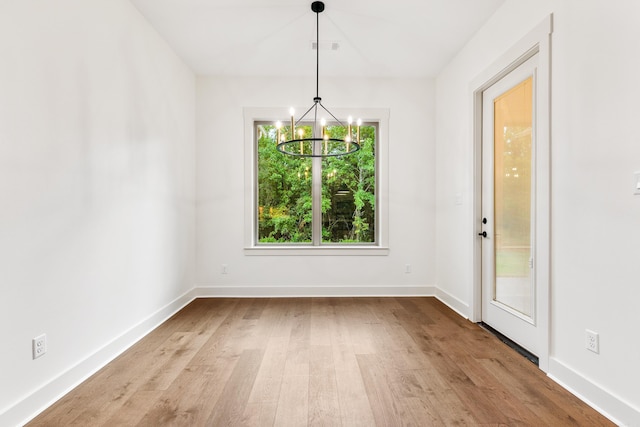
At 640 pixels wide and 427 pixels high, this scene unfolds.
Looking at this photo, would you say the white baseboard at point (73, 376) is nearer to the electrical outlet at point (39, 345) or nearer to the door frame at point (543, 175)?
the electrical outlet at point (39, 345)

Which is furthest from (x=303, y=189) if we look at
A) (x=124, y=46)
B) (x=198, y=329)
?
(x=124, y=46)

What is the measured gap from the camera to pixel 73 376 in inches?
89.5

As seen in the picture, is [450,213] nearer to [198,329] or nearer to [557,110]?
[557,110]

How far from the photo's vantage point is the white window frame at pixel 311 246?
4605mm

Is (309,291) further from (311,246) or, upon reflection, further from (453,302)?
(453,302)

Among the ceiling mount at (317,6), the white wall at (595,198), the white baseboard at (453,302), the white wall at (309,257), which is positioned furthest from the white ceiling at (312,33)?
the white baseboard at (453,302)

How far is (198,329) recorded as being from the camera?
3.37 metres

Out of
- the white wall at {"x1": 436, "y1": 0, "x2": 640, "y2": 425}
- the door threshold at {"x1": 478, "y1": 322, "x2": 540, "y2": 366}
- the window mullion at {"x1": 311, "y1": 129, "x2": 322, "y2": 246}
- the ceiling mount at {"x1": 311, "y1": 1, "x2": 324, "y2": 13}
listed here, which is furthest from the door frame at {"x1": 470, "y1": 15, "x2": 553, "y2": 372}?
the window mullion at {"x1": 311, "y1": 129, "x2": 322, "y2": 246}

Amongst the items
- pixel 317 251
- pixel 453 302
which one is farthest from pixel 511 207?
pixel 317 251

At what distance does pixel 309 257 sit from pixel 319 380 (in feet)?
7.74

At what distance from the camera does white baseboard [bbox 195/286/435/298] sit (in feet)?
15.0

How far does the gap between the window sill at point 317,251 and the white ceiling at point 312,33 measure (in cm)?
220

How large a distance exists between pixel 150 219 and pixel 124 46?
1.48 metres

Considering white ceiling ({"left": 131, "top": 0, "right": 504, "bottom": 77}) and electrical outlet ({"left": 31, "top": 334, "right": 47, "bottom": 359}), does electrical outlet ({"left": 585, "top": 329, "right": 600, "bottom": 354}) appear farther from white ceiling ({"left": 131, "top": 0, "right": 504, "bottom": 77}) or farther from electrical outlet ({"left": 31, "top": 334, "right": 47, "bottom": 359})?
electrical outlet ({"left": 31, "top": 334, "right": 47, "bottom": 359})
